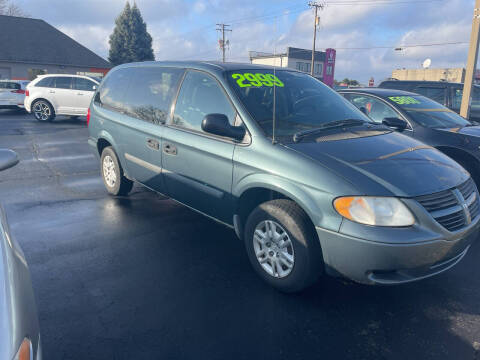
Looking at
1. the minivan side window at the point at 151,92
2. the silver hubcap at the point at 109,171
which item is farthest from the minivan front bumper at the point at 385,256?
the silver hubcap at the point at 109,171

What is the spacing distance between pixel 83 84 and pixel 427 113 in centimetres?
1257

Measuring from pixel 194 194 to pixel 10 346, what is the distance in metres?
2.54

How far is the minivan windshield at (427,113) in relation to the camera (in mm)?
5707

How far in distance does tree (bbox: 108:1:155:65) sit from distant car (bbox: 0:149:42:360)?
51.8 metres

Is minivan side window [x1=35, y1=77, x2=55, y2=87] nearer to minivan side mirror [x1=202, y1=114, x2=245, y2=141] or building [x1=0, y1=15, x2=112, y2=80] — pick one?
minivan side mirror [x1=202, y1=114, x2=245, y2=141]

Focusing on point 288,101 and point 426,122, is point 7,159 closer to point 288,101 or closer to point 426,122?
point 288,101

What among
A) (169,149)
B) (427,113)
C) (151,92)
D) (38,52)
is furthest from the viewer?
(38,52)

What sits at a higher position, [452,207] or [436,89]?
[436,89]

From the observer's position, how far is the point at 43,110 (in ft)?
47.8

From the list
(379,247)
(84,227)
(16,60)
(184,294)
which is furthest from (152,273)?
(16,60)

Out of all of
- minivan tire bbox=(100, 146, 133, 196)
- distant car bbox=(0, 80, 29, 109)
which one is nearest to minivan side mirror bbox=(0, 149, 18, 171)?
minivan tire bbox=(100, 146, 133, 196)

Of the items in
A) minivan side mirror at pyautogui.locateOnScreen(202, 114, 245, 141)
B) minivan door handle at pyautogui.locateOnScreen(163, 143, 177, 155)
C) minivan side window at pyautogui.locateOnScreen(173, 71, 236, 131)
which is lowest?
minivan door handle at pyautogui.locateOnScreen(163, 143, 177, 155)

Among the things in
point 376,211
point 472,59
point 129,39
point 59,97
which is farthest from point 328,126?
point 129,39

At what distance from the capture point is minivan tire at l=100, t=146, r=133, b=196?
534cm
